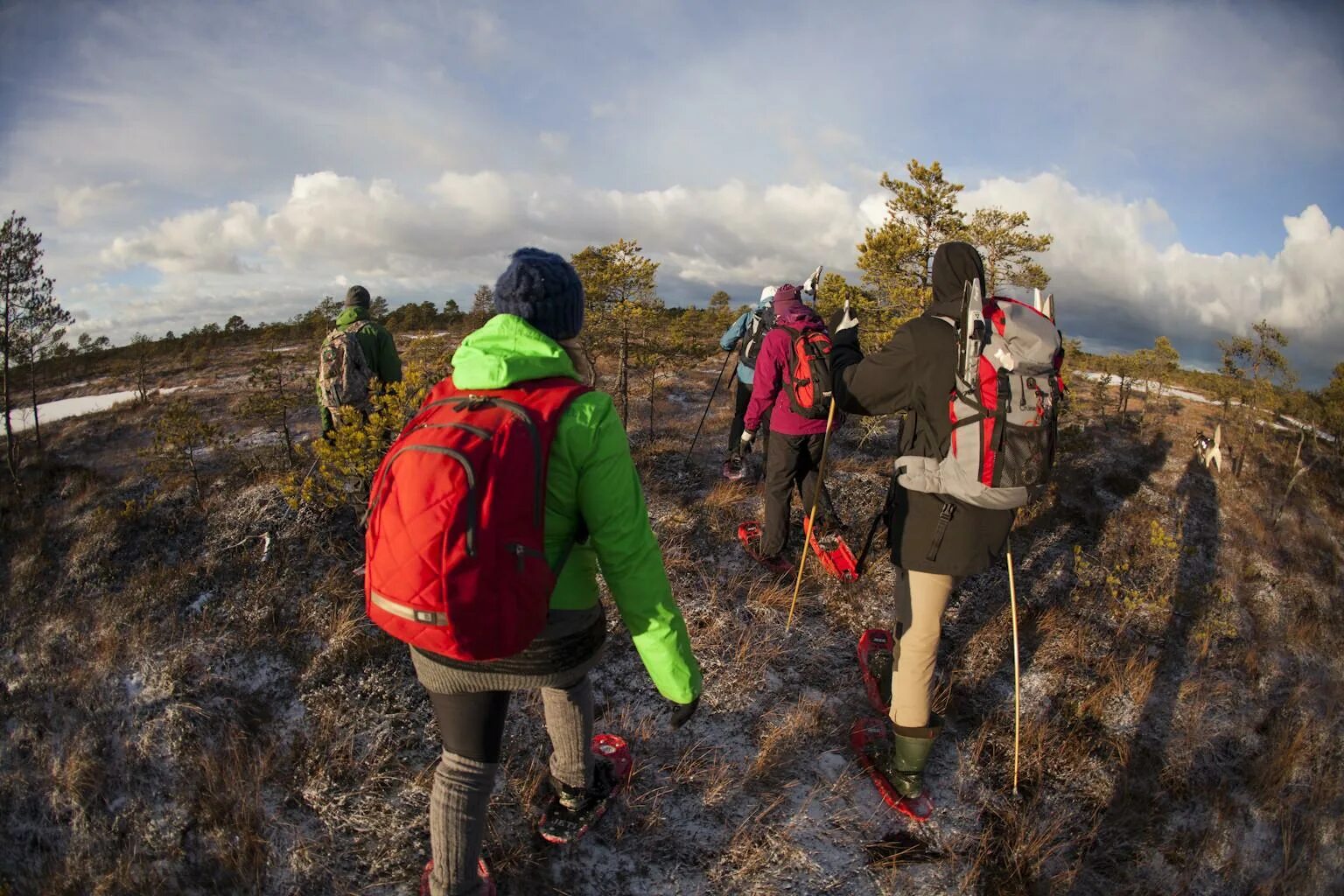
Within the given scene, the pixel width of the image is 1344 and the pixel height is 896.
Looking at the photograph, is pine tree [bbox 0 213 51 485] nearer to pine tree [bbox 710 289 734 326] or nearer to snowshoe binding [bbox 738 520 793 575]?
snowshoe binding [bbox 738 520 793 575]

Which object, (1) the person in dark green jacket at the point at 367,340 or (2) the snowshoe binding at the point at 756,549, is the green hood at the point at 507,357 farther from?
(1) the person in dark green jacket at the point at 367,340

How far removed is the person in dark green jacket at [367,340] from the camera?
5254mm

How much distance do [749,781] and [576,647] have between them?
1835 millimetres

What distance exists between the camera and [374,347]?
17.4 ft

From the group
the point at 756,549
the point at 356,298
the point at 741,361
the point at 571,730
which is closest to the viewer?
the point at 571,730

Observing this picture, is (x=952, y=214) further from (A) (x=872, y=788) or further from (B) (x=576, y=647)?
(B) (x=576, y=647)

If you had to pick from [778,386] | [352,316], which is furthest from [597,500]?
[352,316]

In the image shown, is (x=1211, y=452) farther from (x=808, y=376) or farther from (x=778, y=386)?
(x=808, y=376)

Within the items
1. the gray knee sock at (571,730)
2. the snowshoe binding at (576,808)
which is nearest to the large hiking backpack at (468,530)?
the gray knee sock at (571,730)

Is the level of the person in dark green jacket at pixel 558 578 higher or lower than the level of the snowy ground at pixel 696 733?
higher

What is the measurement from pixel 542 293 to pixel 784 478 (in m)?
3.09

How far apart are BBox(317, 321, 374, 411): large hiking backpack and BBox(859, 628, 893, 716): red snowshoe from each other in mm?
4797

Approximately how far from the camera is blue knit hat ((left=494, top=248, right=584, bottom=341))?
178 cm

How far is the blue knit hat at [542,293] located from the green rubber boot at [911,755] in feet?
8.72
